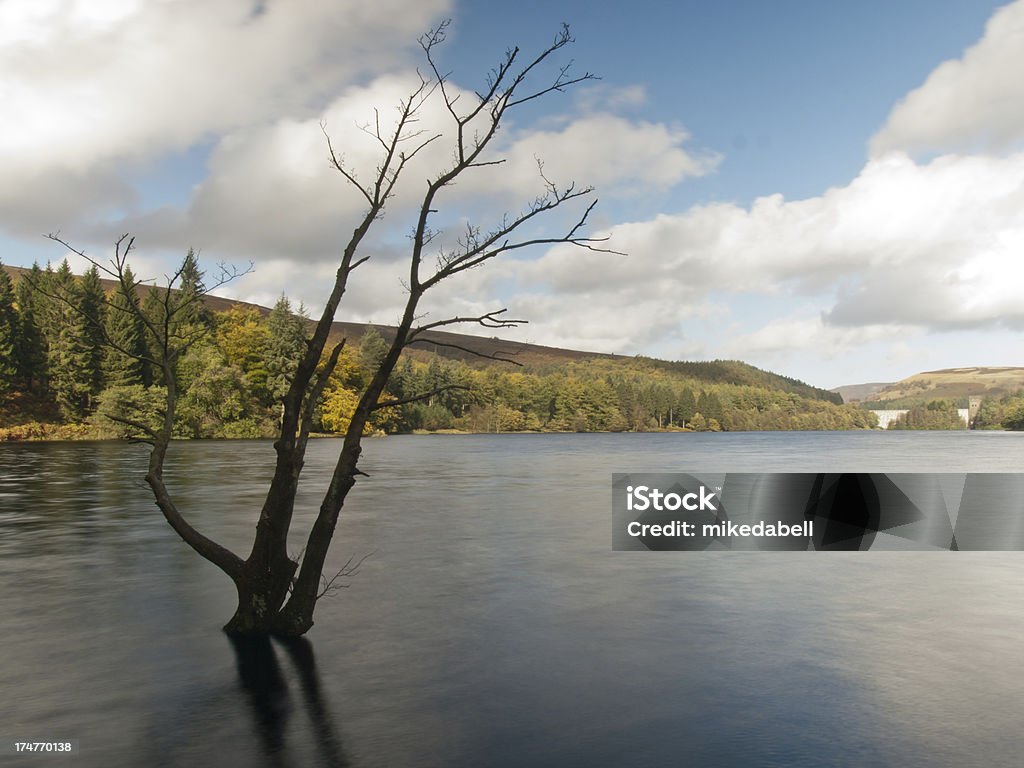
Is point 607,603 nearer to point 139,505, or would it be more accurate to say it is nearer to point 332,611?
point 332,611

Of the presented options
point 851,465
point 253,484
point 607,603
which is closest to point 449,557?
point 607,603

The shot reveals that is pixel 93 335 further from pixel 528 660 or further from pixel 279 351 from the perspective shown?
pixel 528 660

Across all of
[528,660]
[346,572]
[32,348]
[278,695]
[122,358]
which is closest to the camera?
[278,695]

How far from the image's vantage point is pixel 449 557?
20734mm

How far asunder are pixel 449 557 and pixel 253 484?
23.6 m

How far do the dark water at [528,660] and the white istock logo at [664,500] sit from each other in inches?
505

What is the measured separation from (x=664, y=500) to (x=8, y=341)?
82472 millimetres

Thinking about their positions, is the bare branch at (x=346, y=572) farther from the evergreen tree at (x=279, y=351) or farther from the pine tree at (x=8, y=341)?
the evergreen tree at (x=279, y=351)

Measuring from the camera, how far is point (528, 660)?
1145 centimetres

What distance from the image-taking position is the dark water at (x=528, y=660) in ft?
27.6
